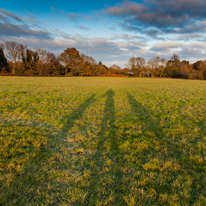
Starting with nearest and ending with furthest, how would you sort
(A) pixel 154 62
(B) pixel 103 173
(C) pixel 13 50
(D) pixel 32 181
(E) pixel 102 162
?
(D) pixel 32 181 → (B) pixel 103 173 → (E) pixel 102 162 → (C) pixel 13 50 → (A) pixel 154 62

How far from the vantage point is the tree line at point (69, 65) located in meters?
57.9

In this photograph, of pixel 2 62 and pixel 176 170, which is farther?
pixel 2 62

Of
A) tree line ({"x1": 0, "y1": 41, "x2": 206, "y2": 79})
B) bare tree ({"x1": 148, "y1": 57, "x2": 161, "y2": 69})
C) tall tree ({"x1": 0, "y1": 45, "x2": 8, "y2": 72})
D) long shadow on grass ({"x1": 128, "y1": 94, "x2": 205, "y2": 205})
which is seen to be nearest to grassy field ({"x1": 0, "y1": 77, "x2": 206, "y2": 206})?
long shadow on grass ({"x1": 128, "y1": 94, "x2": 205, "y2": 205})

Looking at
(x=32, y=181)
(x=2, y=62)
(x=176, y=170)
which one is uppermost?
(x=2, y=62)

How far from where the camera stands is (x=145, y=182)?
103 inches

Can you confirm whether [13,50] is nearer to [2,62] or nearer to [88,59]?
[2,62]

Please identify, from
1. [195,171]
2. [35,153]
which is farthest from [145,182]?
[35,153]

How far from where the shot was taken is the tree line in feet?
190

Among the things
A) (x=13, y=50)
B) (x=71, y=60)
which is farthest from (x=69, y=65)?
(x=13, y=50)

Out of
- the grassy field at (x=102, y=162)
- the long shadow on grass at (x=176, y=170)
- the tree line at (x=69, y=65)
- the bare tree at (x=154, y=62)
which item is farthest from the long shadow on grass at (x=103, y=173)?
the bare tree at (x=154, y=62)

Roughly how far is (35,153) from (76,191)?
5.82 feet

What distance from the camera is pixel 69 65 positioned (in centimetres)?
6831

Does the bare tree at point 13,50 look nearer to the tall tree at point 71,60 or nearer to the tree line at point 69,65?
the tree line at point 69,65

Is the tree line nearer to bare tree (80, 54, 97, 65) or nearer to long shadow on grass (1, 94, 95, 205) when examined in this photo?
bare tree (80, 54, 97, 65)
